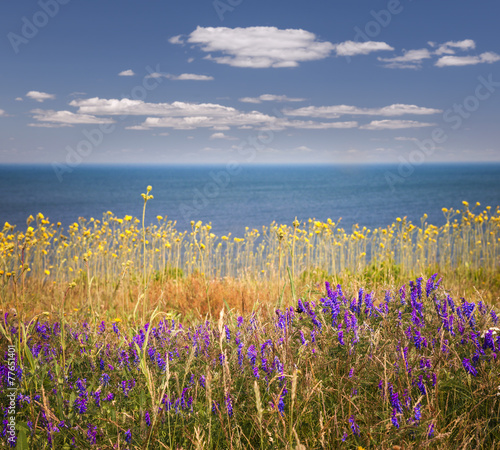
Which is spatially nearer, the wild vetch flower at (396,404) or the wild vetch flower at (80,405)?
the wild vetch flower at (396,404)

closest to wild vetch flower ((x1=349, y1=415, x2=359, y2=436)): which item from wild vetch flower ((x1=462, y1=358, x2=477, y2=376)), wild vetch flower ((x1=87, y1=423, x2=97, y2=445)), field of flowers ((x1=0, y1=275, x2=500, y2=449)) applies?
field of flowers ((x1=0, y1=275, x2=500, y2=449))

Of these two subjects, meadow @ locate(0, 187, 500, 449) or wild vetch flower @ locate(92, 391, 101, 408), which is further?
wild vetch flower @ locate(92, 391, 101, 408)

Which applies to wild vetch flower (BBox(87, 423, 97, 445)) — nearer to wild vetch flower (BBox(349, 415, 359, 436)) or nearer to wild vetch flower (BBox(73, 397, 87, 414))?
wild vetch flower (BBox(73, 397, 87, 414))

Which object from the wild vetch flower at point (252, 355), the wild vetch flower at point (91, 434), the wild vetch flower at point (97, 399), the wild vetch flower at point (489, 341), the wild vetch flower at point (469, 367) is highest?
the wild vetch flower at point (489, 341)

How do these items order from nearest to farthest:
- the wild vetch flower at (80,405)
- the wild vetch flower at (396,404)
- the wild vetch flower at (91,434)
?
the wild vetch flower at (396,404) → the wild vetch flower at (91,434) → the wild vetch flower at (80,405)

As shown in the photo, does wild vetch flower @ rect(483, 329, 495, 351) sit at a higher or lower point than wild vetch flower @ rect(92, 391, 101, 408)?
higher

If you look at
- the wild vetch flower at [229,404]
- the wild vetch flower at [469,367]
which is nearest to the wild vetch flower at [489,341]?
the wild vetch flower at [469,367]

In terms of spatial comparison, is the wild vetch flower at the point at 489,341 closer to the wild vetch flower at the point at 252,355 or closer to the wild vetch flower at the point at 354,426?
the wild vetch flower at the point at 354,426

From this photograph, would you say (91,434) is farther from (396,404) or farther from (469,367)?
(469,367)

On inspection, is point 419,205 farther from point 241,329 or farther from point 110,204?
point 241,329

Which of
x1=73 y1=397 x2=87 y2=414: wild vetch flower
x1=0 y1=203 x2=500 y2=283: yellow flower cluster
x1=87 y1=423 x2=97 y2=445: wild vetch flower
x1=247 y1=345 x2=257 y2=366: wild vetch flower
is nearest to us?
x1=87 y1=423 x2=97 y2=445: wild vetch flower

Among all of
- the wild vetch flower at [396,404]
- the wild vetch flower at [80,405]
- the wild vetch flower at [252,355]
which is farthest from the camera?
the wild vetch flower at [252,355]

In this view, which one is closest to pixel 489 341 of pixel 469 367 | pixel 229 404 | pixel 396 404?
pixel 469 367

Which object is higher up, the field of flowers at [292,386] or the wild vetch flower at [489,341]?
the wild vetch flower at [489,341]
